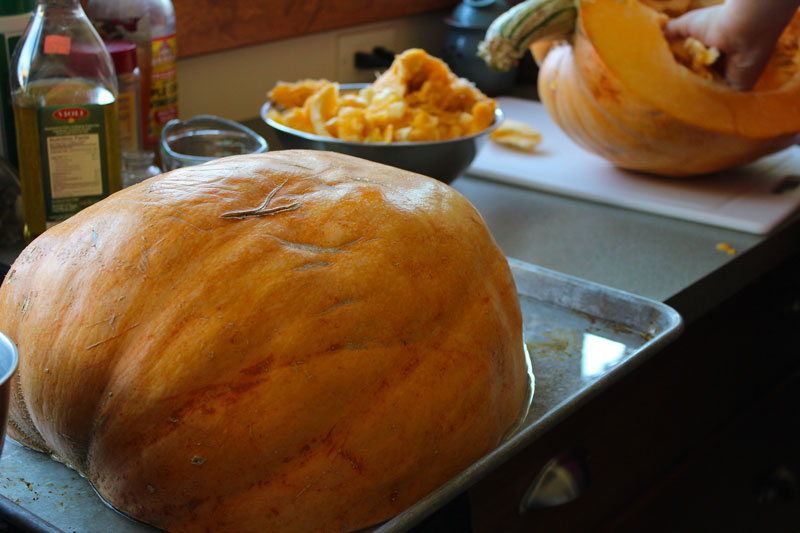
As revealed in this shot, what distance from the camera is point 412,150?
39.8 inches

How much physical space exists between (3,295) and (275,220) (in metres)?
0.18

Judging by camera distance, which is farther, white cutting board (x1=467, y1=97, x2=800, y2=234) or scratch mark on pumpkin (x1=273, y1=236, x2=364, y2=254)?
white cutting board (x1=467, y1=97, x2=800, y2=234)

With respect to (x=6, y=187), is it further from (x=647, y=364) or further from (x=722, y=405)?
(x=722, y=405)

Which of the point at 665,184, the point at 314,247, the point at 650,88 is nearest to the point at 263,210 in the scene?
the point at 314,247

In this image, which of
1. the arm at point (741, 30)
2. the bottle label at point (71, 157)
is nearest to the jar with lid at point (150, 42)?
the bottle label at point (71, 157)

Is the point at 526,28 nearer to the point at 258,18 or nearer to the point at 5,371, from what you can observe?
the point at 258,18

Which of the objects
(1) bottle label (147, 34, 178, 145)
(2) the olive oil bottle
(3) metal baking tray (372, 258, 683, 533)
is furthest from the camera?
(1) bottle label (147, 34, 178, 145)

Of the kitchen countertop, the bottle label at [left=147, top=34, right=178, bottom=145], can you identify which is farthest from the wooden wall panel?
the kitchen countertop

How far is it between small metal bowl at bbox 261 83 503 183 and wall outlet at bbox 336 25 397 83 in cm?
59

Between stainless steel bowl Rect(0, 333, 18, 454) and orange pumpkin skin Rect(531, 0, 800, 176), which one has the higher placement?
stainless steel bowl Rect(0, 333, 18, 454)

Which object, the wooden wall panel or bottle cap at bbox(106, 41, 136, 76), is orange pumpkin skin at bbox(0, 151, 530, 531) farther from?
the wooden wall panel

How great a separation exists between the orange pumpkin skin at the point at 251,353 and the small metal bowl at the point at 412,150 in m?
0.44

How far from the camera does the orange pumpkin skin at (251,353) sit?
1.55ft

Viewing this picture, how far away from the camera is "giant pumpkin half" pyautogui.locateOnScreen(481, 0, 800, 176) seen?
1.10 meters
